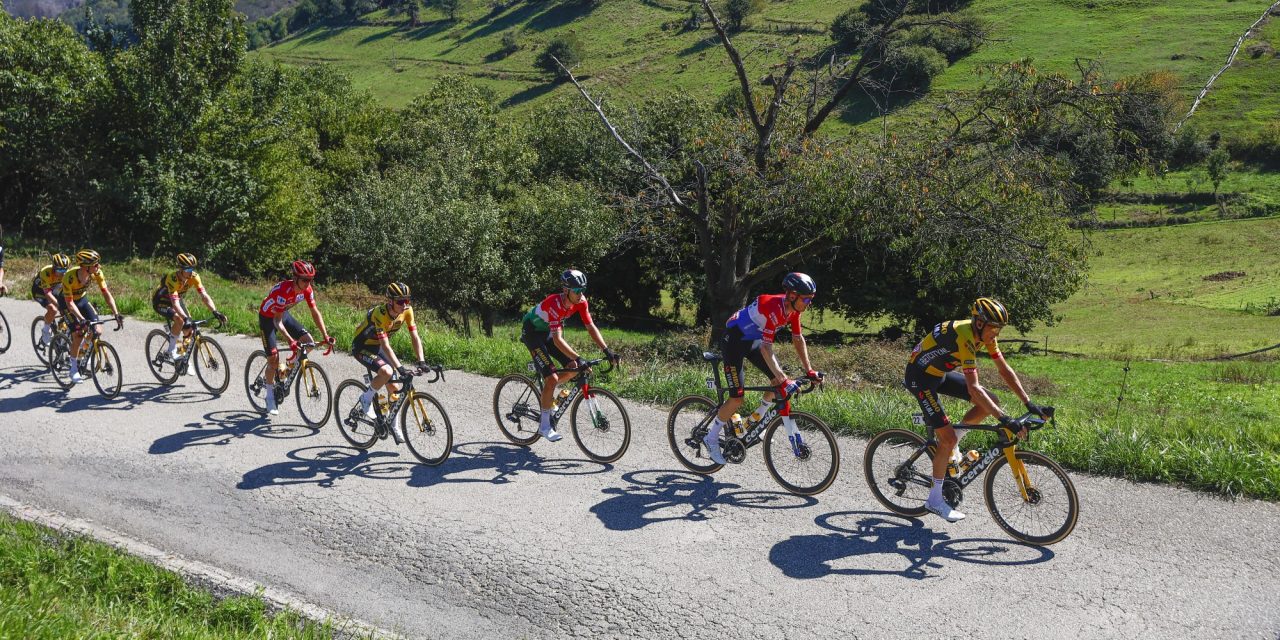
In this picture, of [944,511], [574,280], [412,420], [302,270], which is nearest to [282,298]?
[302,270]

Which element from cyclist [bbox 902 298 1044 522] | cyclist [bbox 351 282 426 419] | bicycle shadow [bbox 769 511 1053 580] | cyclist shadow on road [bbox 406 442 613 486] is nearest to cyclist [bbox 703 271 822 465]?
cyclist [bbox 902 298 1044 522]

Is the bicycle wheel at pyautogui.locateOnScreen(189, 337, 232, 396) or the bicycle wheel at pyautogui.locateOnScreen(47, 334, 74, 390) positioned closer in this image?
the bicycle wheel at pyautogui.locateOnScreen(189, 337, 232, 396)

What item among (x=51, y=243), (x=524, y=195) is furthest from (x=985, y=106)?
(x=51, y=243)

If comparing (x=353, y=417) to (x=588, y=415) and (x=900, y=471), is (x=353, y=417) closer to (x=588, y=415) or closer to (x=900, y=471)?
(x=588, y=415)

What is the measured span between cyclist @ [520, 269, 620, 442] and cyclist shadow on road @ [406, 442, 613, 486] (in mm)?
372

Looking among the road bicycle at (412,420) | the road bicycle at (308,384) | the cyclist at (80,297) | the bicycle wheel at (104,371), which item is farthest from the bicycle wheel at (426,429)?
the cyclist at (80,297)

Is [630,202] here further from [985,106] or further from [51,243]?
[51,243]

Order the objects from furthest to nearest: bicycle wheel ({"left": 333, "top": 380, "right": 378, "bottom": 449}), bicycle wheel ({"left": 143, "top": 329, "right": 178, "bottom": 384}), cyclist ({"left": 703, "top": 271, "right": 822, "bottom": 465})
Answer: bicycle wheel ({"left": 143, "top": 329, "right": 178, "bottom": 384})
bicycle wheel ({"left": 333, "top": 380, "right": 378, "bottom": 449})
cyclist ({"left": 703, "top": 271, "right": 822, "bottom": 465})

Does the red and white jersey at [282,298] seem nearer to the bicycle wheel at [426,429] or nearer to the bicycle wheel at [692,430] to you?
the bicycle wheel at [426,429]

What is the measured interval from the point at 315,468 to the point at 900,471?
21.5ft

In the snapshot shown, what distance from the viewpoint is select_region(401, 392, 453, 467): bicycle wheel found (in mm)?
9727

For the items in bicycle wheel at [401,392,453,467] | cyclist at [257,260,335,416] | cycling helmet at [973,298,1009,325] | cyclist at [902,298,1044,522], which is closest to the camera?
cycling helmet at [973,298,1009,325]

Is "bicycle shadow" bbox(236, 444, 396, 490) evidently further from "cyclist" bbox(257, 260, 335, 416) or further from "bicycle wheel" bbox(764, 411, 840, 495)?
"bicycle wheel" bbox(764, 411, 840, 495)

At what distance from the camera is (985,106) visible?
58.6 feet
